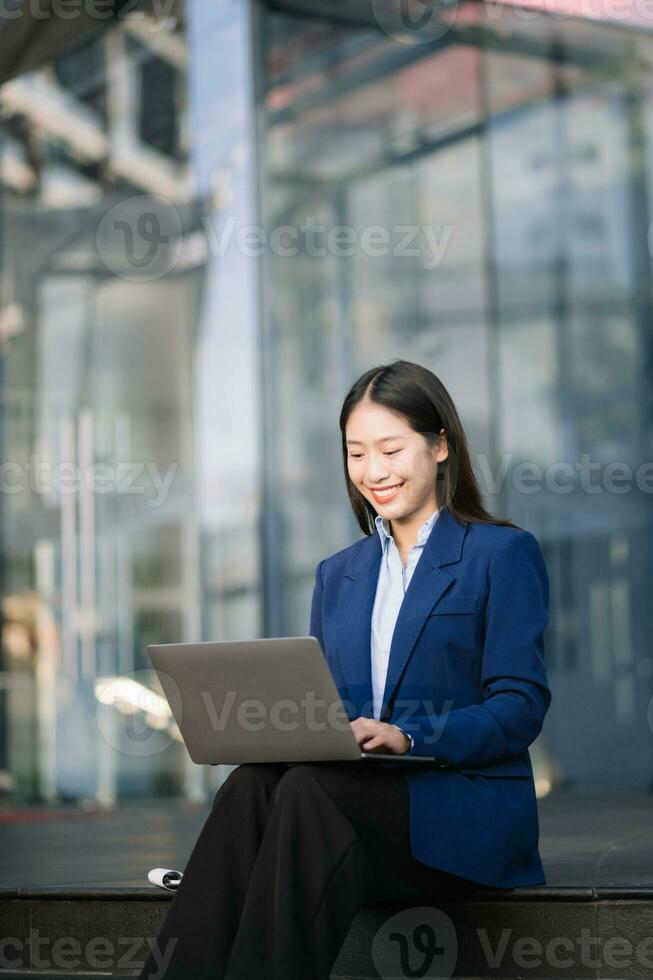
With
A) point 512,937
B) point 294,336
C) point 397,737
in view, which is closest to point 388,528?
point 397,737

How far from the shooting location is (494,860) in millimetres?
2605

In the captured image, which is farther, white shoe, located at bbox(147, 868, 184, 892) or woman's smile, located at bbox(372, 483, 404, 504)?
white shoe, located at bbox(147, 868, 184, 892)

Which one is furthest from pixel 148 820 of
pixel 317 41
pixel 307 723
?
pixel 317 41

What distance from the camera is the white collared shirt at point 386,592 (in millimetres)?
2783

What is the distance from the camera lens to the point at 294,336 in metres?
6.52

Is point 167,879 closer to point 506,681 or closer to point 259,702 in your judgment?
point 259,702

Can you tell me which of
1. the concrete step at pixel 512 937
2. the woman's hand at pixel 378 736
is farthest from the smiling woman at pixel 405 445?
the concrete step at pixel 512 937

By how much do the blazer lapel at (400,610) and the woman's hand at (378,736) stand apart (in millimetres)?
195

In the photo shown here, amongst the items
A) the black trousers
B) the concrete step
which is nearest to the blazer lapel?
the black trousers

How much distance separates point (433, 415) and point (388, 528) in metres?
0.26

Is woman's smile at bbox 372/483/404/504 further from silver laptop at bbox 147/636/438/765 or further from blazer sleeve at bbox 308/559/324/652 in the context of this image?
silver laptop at bbox 147/636/438/765

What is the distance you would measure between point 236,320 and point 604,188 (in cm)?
168

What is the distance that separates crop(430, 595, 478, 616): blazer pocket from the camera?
2.71 metres

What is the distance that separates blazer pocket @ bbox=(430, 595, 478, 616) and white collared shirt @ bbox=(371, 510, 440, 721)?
107mm
